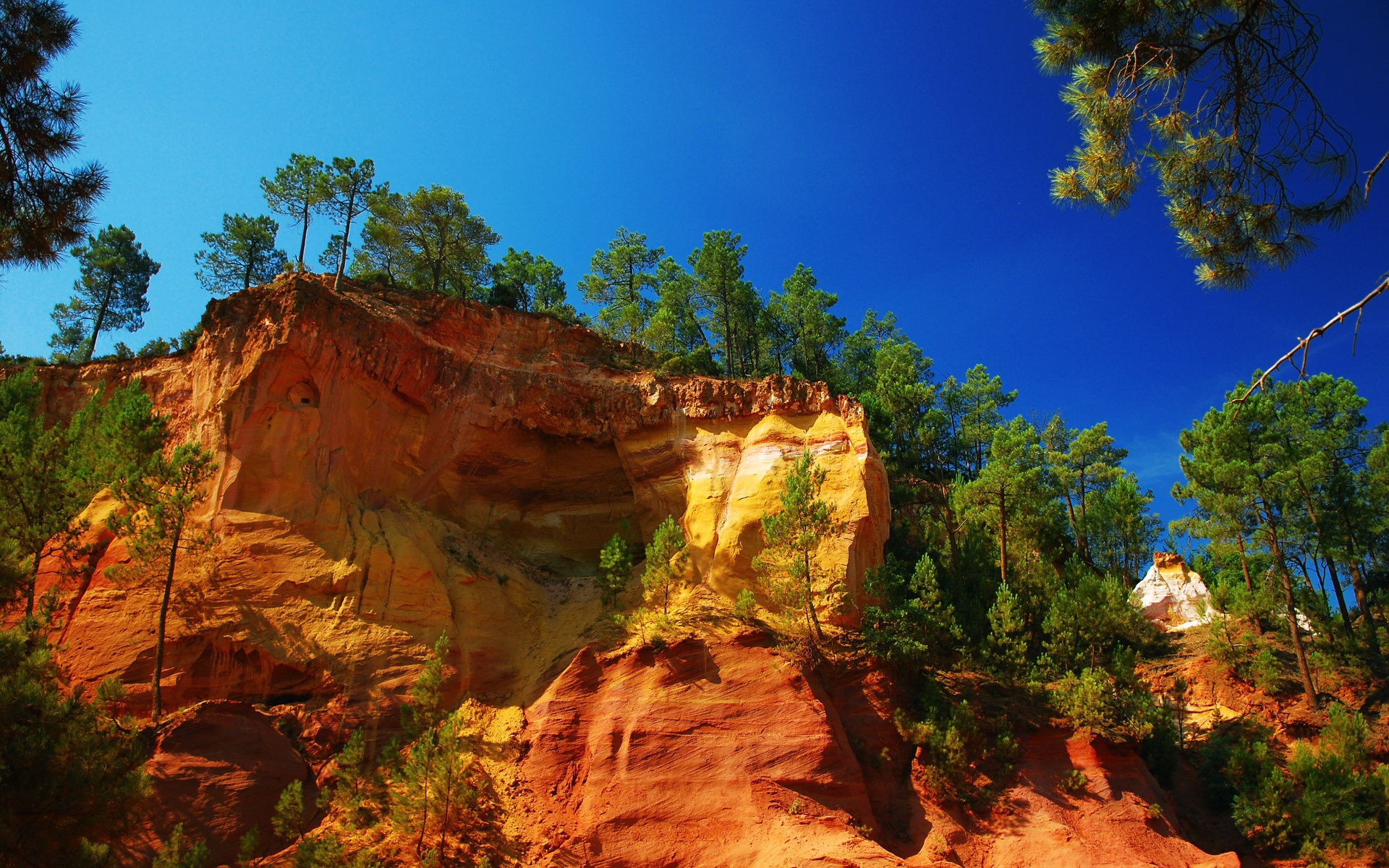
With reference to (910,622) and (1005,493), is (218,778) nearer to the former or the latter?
(910,622)

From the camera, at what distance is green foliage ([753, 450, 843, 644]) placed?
74.7 feet

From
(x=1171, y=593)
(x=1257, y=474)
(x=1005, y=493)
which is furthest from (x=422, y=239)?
(x=1171, y=593)

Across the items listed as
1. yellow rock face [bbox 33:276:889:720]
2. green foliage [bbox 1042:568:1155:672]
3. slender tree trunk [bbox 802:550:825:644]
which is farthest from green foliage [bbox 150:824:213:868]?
green foliage [bbox 1042:568:1155:672]

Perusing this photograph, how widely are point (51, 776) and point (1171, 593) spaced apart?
4225 cm

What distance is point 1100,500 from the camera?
1459 inches

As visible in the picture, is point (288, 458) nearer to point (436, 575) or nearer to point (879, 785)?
point (436, 575)

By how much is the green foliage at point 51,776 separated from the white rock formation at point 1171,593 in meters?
37.0

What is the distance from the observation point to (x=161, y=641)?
18.6 m

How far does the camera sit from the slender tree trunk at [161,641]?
60.2 feet

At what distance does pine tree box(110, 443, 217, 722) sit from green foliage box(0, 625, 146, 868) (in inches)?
321

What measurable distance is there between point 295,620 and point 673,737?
10.3 meters

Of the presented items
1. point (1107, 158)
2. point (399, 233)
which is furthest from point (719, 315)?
point (1107, 158)

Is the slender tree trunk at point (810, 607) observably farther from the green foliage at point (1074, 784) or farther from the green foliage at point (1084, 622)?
the green foliage at point (1084, 622)

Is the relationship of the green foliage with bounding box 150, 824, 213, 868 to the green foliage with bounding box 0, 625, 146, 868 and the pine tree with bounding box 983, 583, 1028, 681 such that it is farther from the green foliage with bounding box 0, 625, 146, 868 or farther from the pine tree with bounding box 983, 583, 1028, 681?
the pine tree with bounding box 983, 583, 1028, 681
